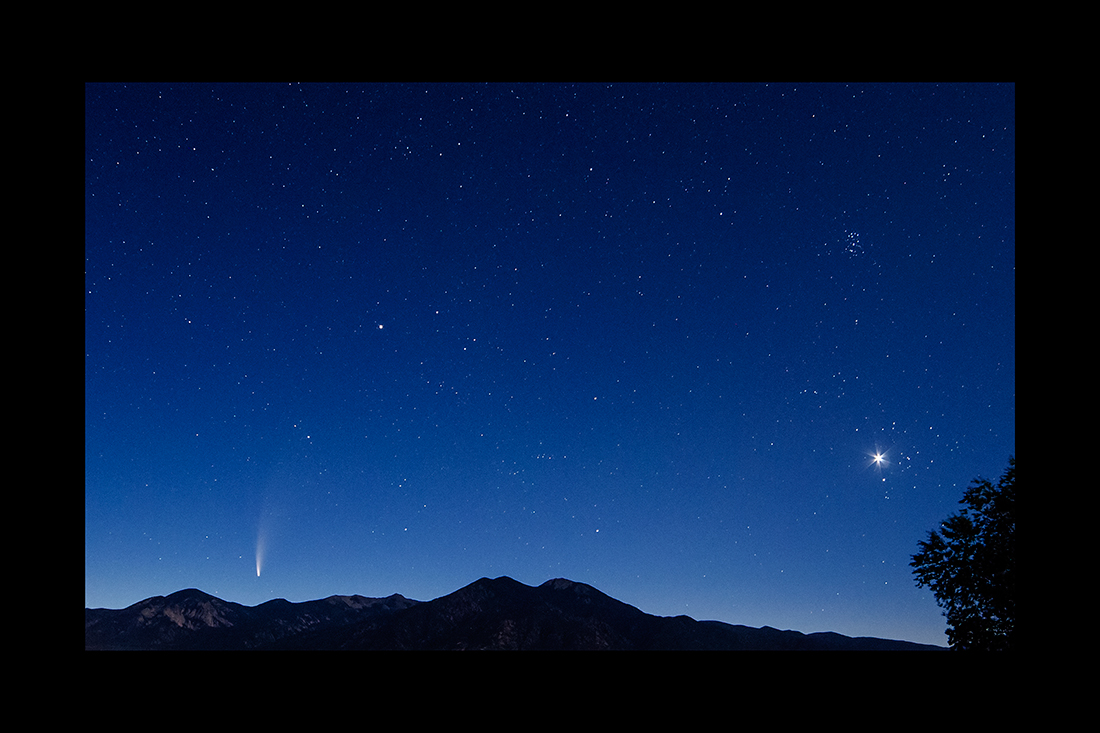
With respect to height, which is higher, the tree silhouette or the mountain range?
the tree silhouette

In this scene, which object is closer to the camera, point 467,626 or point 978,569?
point 978,569

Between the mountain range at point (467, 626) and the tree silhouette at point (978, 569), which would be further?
the mountain range at point (467, 626)

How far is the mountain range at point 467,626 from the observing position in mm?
115688

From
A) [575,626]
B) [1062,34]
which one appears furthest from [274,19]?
[575,626]

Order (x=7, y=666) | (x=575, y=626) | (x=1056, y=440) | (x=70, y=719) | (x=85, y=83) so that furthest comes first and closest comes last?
(x=575, y=626) < (x=85, y=83) < (x=1056, y=440) < (x=7, y=666) < (x=70, y=719)

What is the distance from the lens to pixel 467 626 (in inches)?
4845

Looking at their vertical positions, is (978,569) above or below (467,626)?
above

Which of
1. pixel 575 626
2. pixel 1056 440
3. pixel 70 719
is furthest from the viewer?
pixel 575 626

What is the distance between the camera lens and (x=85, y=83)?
114 inches

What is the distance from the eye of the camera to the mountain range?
115688 millimetres

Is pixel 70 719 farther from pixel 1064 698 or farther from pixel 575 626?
pixel 575 626

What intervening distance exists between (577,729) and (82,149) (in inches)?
129

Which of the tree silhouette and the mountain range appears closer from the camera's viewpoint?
the tree silhouette

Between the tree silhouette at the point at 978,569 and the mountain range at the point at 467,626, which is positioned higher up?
the tree silhouette at the point at 978,569
